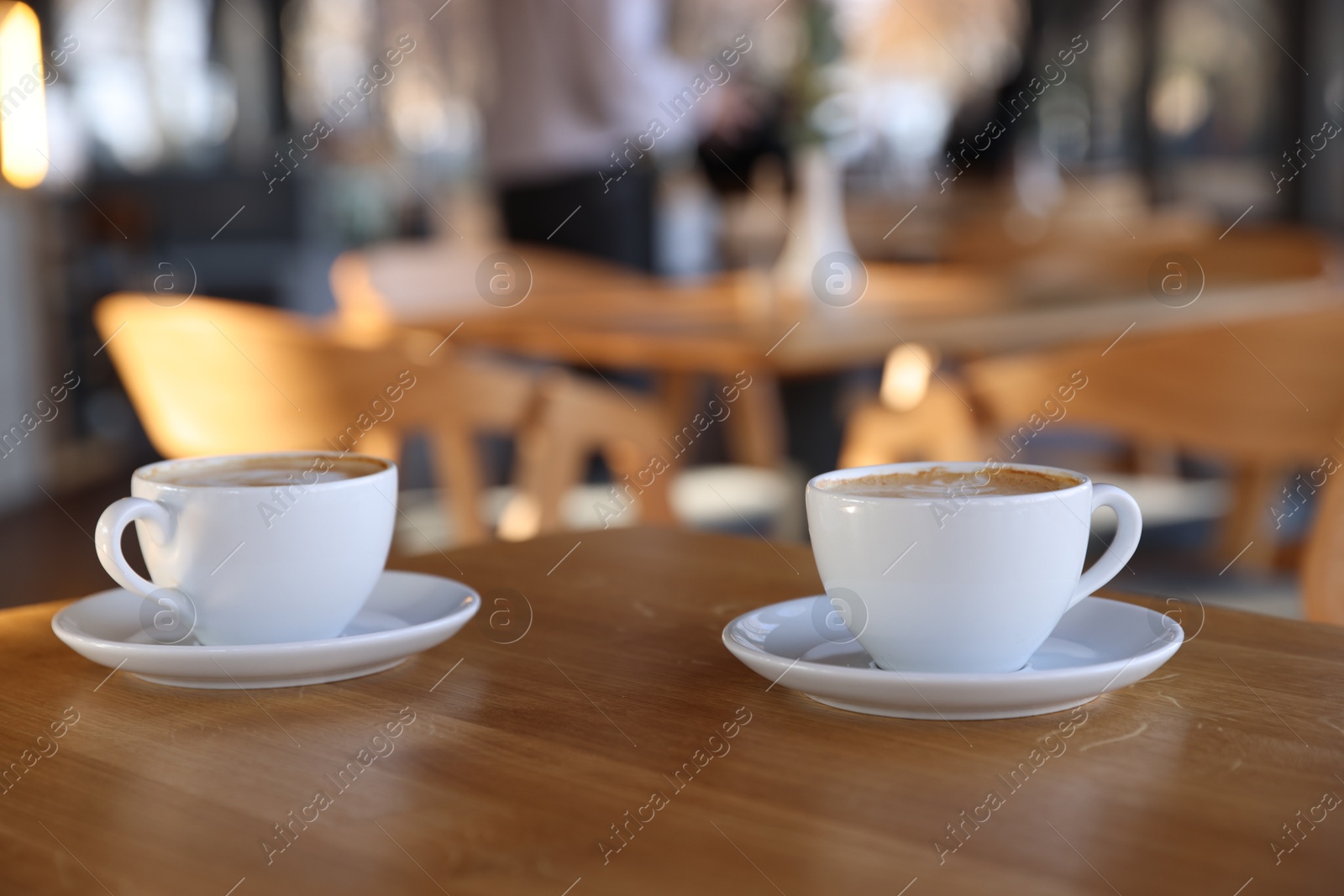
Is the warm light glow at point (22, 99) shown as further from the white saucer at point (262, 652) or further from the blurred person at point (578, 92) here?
the white saucer at point (262, 652)

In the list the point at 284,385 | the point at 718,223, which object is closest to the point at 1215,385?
the point at 284,385

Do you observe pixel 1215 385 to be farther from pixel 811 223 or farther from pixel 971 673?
pixel 971 673

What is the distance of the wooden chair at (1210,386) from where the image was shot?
1914 mm

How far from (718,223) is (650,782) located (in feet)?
26.7

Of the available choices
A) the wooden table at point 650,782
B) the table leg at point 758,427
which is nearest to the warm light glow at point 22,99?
the table leg at point 758,427

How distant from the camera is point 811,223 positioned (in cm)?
273

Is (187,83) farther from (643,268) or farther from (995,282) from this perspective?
(995,282)

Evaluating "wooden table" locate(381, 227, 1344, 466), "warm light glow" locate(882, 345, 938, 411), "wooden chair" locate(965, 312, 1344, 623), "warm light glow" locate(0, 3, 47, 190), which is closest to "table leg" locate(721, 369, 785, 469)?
"wooden table" locate(381, 227, 1344, 466)

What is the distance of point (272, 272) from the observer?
718cm

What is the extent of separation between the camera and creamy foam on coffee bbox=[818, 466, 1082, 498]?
0.62m

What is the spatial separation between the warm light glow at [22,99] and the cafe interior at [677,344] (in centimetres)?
2

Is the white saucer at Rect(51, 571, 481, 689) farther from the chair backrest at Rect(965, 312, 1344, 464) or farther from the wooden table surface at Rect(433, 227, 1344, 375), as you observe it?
the chair backrest at Rect(965, 312, 1344, 464)

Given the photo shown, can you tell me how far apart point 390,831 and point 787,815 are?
0.42 feet

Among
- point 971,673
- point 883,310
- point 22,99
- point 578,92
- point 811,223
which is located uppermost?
point 22,99
